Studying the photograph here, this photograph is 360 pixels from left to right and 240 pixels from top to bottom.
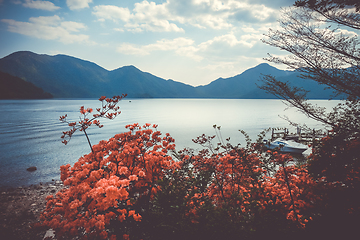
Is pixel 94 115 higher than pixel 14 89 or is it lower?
lower

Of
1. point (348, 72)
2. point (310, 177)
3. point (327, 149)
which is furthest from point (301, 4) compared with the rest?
point (310, 177)

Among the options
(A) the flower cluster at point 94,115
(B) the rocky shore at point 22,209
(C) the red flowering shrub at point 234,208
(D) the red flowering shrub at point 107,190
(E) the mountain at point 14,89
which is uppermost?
(E) the mountain at point 14,89

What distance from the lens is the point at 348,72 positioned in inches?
210

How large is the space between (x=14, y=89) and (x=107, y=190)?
20464cm

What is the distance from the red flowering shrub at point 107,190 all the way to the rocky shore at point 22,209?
8.26 feet

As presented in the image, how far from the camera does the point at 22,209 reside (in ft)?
29.7

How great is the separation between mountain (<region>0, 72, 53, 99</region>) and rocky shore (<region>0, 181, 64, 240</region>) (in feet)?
594

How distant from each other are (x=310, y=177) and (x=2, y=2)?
7858 cm

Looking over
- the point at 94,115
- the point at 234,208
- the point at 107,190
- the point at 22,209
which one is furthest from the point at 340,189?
the point at 22,209

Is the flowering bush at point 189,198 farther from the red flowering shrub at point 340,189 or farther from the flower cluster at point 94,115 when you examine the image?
the flower cluster at point 94,115

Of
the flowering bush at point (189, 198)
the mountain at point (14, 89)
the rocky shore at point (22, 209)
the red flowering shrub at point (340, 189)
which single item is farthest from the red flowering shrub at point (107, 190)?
the mountain at point (14, 89)

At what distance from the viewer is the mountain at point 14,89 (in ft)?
474

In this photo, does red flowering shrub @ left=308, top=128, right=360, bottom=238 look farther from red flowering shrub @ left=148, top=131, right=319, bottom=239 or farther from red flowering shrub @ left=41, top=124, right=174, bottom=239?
red flowering shrub @ left=41, top=124, right=174, bottom=239

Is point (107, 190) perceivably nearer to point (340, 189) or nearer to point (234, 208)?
point (234, 208)
